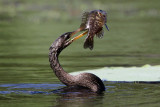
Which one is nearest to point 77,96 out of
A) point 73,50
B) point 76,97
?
point 76,97

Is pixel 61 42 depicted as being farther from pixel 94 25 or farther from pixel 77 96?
pixel 77 96

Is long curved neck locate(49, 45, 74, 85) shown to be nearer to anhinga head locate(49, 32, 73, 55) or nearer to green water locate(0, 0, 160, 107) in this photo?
anhinga head locate(49, 32, 73, 55)

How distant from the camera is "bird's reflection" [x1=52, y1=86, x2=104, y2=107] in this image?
821cm

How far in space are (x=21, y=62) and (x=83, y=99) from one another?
5.94 m

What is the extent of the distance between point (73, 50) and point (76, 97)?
869 centimetres

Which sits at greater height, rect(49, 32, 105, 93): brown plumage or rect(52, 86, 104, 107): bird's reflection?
rect(49, 32, 105, 93): brown plumage

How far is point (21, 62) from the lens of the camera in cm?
1421

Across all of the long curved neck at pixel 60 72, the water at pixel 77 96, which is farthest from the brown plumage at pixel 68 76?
the water at pixel 77 96

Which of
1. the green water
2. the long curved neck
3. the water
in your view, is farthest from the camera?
the long curved neck

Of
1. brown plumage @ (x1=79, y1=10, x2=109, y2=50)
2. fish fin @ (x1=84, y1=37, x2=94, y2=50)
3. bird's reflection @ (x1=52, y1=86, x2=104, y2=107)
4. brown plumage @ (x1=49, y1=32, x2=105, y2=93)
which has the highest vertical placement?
brown plumage @ (x1=79, y1=10, x2=109, y2=50)

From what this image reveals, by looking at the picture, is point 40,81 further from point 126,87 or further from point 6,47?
point 6,47

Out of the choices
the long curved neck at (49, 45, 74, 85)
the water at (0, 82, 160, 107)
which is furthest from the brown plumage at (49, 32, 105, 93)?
the water at (0, 82, 160, 107)

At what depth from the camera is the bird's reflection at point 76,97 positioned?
26.9 ft

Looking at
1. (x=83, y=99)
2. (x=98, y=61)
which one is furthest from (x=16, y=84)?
(x=98, y=61)
